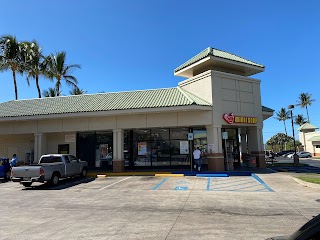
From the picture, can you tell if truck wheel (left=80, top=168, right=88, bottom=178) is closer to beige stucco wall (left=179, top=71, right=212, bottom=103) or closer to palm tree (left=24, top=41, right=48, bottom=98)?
beige stucco wall (left=179, top=71, right=212, bottom=103)

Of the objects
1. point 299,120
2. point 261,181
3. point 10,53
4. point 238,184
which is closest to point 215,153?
point 261,181

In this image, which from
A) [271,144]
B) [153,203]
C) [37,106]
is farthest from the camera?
[271,144]

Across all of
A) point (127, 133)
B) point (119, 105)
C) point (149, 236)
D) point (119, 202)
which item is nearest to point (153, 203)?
point (119, 202)

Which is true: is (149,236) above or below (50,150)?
below

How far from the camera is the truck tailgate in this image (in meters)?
15.9

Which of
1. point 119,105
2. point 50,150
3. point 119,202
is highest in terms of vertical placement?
point 119,105

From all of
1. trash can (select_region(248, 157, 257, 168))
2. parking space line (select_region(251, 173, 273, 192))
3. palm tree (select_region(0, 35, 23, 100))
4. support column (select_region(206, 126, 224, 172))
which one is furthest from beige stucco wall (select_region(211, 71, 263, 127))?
palm tree (select_region(0, 35, 23, 100))

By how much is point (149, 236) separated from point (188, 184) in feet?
32.4

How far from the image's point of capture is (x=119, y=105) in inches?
883

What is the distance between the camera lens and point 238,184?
53.0ft

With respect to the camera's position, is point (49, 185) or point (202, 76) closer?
point (49, 185)

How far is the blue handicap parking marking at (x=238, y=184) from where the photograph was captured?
14602 millimetres

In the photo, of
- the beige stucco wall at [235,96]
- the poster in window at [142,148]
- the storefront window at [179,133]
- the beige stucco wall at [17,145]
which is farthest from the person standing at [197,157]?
the beige stucco wall at [17,145]

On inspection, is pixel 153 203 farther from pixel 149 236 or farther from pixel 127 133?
pixel 127 133
